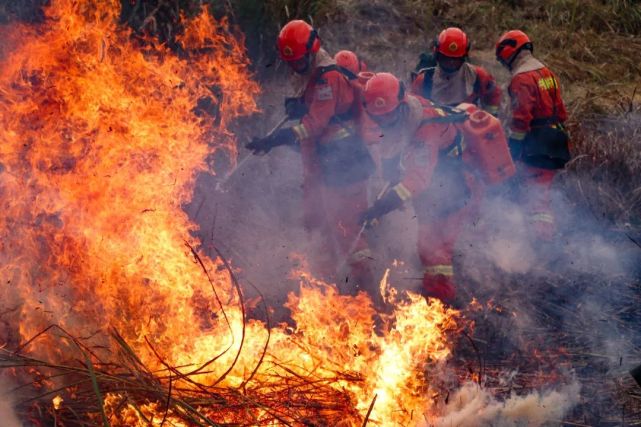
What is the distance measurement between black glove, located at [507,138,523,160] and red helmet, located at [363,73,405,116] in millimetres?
1794

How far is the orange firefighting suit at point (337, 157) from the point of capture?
206 inches

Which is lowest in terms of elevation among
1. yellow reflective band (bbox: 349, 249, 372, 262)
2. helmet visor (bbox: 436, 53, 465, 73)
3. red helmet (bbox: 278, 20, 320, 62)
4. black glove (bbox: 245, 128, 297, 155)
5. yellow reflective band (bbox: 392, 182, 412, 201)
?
yellow reflective band (bbox: 349, 249, 372, 262)

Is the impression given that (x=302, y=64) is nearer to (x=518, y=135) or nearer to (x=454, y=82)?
(x=454, y=82)

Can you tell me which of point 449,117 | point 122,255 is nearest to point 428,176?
point 449,117

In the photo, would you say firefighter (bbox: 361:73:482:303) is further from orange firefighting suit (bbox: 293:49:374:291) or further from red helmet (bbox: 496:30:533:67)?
red helmet (bbox: 496:30:533:67)

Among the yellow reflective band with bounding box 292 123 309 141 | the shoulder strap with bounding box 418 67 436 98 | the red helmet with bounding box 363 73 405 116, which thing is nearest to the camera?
the red helmet with bounding box 363 73 405 116

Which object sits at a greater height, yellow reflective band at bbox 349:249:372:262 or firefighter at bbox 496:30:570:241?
firefighter at bbox 496:30:570:241

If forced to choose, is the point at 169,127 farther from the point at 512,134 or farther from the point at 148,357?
the point at 512,134

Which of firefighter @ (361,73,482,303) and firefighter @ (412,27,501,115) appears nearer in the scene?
firefighter @ (361,73,482,303)

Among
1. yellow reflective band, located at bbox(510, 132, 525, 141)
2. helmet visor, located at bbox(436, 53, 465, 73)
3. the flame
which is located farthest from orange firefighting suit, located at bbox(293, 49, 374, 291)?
yellow reflective band, located at bbox(510, 132, 525, 141)

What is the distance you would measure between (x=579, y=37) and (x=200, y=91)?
679 centimetres

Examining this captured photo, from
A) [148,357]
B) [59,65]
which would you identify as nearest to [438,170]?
[148,357]

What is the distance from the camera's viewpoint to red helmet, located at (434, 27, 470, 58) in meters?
5.81

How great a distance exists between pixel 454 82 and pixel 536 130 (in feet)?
3.27
